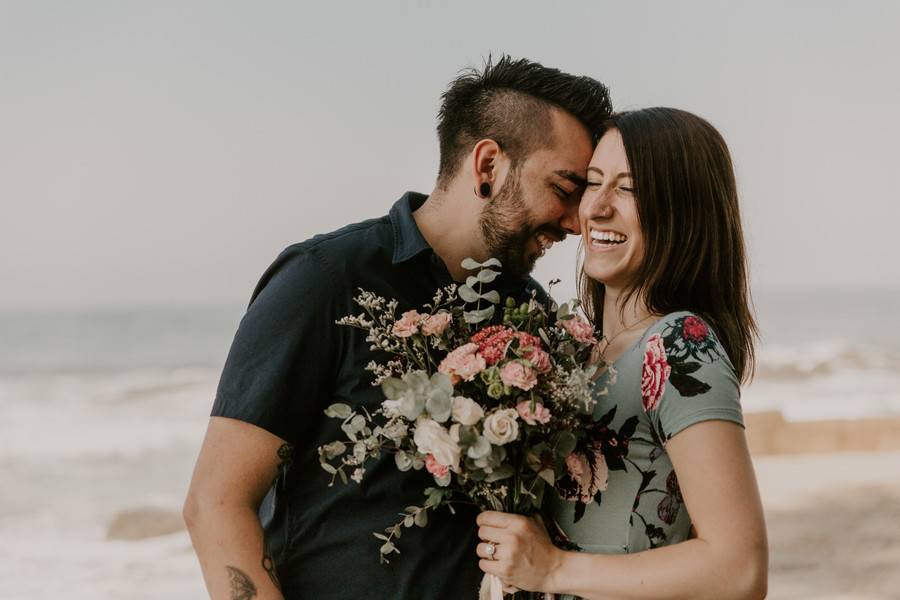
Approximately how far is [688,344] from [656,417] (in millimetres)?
163

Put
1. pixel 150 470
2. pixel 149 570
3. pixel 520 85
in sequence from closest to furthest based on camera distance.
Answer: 1. pixel 520 85
2. pixel 149 570
3. pixel 150 470

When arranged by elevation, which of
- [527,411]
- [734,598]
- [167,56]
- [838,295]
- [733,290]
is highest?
[167,56]

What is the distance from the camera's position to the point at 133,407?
1606 centimetres

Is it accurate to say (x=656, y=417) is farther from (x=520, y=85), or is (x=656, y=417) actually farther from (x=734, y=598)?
(x=520, y=85)

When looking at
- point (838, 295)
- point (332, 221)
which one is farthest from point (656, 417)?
point (838, 295)

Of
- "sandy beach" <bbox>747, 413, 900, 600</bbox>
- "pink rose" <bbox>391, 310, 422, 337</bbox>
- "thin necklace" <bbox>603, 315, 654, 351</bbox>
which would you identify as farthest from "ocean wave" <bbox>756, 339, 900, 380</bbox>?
"pink rose" <bbox>391, 310, 422, 337</bbox>

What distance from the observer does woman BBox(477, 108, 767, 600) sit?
2020 mm

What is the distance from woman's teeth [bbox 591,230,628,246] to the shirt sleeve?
2.03ft

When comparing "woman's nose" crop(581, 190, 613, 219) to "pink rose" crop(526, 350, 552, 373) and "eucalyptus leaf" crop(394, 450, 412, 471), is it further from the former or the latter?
"eucalyptus leaf" crop(394, 450, 412, 471)

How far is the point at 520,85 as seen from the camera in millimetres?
2764

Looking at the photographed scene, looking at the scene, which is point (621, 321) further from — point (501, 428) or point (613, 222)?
point (501, 428)

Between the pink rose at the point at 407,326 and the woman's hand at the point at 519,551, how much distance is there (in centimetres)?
41

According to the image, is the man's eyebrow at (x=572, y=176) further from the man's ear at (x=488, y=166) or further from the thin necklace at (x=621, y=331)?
the thin necklace at (x=621, y=331)

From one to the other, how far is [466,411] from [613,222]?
2.24 ft
